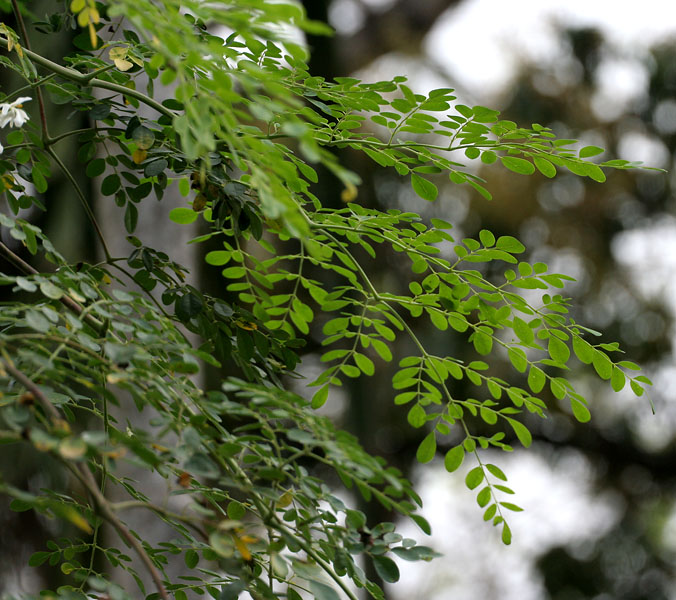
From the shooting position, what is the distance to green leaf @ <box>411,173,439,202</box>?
0.73 m

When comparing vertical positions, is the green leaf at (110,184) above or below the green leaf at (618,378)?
above

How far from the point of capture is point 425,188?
0.73 metres

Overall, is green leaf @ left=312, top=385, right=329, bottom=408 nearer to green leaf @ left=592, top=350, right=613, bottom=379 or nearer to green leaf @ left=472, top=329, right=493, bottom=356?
green leaf @ left=472, top=329, right=493, bottom=356

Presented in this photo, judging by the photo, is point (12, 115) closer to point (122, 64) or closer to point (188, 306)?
point (122, 64)

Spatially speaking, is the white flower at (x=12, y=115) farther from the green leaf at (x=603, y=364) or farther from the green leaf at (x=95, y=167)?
the green leaf at (x=603, y=364)

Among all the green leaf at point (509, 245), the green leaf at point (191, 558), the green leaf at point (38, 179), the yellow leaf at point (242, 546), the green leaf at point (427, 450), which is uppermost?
the green leaf at point (38, 179)

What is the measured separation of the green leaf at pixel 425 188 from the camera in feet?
2.38

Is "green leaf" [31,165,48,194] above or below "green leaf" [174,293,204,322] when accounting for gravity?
above

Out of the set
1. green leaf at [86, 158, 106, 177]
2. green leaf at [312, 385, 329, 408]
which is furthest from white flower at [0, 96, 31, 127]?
green leaf at [312, 385, 329, 408]

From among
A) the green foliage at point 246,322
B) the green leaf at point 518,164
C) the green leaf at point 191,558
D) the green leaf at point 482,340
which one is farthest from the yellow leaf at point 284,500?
the green leaf at point 518,164

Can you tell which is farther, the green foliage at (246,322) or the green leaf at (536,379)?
the green leaf at (536,379)

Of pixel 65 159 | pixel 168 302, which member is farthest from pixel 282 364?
pixel 65 159

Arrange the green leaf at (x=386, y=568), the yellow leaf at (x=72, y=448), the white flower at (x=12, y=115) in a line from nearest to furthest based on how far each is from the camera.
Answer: the yellow leaf at (x=72, y=448) < the green leaf at (x=386, y=568) < the white flower at (x=12, y=115)

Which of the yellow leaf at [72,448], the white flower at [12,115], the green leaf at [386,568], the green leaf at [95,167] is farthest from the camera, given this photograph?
the green leaf at [95,167]
